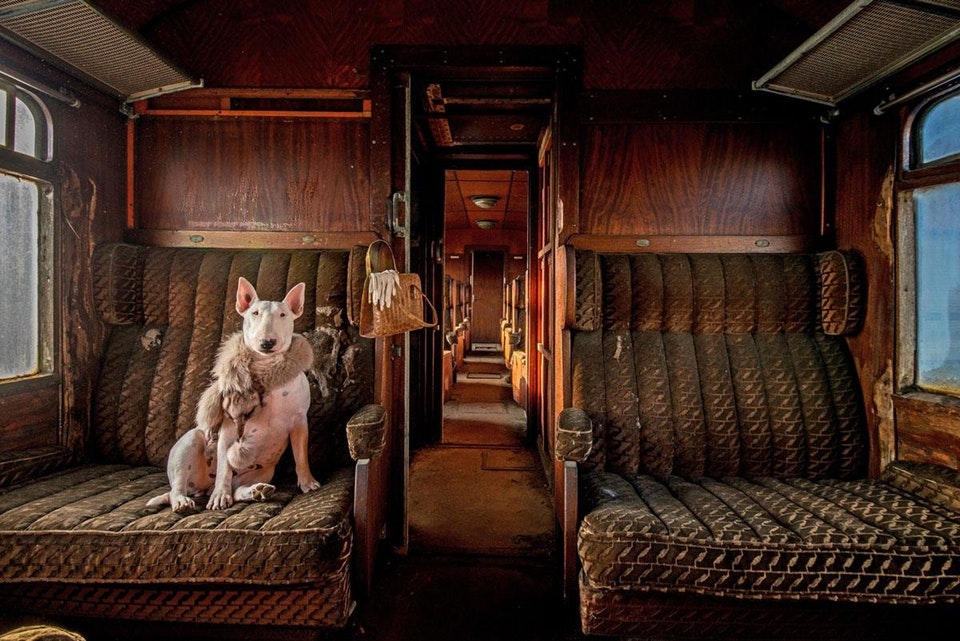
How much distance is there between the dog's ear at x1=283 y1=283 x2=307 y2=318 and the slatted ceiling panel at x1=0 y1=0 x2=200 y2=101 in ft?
4.21

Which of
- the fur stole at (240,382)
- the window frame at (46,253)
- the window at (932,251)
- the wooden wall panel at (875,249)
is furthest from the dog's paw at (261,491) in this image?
the window at (932,251)

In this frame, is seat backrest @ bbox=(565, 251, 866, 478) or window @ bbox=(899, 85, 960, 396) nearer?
window @ bbox=(899, 85, 960, 396)

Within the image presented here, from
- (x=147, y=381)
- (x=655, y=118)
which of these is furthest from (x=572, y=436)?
(x=147, y=381)

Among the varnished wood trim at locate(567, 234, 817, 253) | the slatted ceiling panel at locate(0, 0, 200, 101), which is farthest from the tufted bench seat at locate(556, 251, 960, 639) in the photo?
the slatted ceiling panel at locate(0, 0, 200, 101)

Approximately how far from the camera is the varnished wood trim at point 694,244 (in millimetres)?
2602

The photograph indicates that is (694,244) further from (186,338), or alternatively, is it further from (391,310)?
(186,338)

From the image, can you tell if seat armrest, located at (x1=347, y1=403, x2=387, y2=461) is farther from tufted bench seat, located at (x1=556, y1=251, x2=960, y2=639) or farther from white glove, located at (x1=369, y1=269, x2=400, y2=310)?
tufted bench seat, located at (x1=556, y1=251, x2=960, y2=639)

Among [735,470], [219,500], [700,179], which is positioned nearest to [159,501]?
[219,500]

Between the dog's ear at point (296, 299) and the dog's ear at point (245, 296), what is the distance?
132 millimetres

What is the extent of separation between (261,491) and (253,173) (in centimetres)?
176

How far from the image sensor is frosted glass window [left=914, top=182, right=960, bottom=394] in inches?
82.0

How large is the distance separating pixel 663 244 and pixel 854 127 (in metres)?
1.06

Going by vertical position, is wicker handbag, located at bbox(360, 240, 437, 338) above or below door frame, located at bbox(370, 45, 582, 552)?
below

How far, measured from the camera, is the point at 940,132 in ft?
6.92
